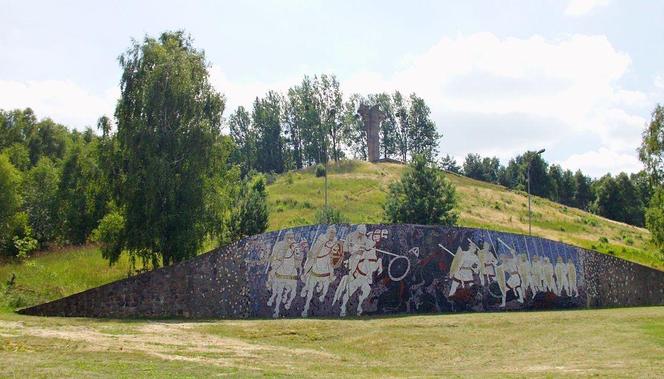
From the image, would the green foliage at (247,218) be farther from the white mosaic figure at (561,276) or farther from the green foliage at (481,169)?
Answer: the green foliage at (481,169)

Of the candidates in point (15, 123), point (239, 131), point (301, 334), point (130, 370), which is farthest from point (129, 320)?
point (239, 131)

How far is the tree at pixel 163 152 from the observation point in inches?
1191

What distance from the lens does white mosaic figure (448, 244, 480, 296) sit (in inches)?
1116

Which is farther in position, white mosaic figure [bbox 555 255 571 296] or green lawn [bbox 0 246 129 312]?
white mosaic figure [bbox 555 255 571 296]

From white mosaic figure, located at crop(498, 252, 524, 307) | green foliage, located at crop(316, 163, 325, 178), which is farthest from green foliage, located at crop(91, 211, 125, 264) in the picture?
green foliage, located at crop(316, 163, 325, 178)

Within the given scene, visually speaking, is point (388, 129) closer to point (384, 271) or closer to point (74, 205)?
point (74, 205)

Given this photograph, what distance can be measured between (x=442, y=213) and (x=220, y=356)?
32230mm

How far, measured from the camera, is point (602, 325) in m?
21.2

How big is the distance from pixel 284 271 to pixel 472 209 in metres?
48.3

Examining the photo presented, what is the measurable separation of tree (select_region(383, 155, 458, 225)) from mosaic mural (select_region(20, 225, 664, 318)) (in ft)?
50.2

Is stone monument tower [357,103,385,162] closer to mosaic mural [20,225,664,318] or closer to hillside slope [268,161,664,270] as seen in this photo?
hillside slope [268,161,664,270]

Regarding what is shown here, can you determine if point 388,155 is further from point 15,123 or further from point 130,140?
point 130,140

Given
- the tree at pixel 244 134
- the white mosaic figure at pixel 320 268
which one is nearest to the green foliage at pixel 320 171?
the tree at pixel 244 134

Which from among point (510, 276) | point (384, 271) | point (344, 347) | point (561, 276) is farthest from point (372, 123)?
point (344, 347)
